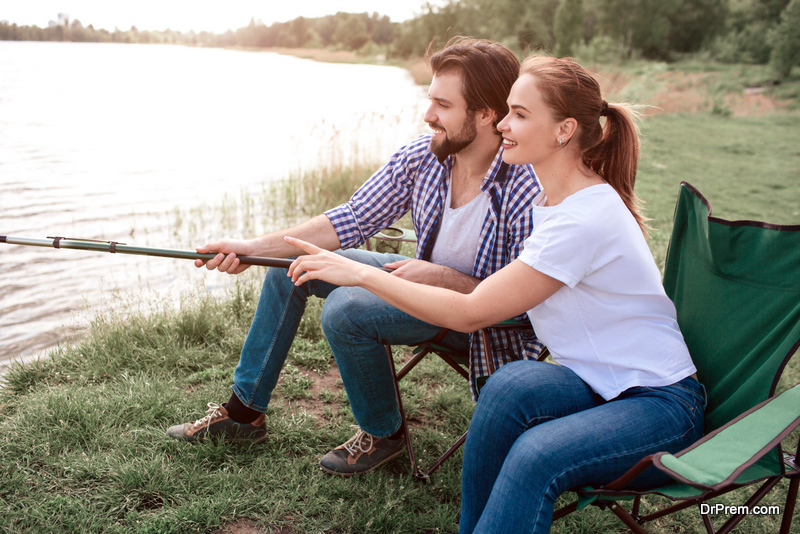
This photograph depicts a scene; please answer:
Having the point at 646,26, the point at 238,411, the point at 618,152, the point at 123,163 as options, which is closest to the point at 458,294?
the point at 618,152

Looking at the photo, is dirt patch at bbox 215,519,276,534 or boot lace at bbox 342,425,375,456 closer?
dirt patch at bbox 215,519,276,534

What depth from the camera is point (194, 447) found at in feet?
6.99

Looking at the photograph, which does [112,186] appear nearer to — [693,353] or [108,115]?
[108,115]

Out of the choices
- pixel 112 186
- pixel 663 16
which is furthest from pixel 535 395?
pixel 663 16

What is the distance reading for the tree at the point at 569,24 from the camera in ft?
141

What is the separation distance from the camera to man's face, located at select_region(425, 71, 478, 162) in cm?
213

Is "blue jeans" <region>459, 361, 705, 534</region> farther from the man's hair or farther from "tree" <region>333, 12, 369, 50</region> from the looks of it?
"tree" <region>333, 12, 369, 50</region>

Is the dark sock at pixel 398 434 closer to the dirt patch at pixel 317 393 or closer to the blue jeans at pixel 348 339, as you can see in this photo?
the blue jeans at pixel 348 339

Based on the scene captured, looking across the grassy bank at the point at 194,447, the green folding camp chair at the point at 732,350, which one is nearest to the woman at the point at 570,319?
the green folding camp chair at the point at 732,350

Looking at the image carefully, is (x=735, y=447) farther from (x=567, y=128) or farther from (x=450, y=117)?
(x=450, y=117)

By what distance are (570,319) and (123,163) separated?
29.1ft

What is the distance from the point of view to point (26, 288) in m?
4.52

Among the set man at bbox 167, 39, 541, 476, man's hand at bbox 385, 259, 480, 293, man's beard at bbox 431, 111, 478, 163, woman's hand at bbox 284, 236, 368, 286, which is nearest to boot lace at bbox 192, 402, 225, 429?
man at bbox 167, 39, 541, 476

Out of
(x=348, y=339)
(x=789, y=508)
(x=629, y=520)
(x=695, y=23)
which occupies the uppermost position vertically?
(x=695, y=23)
